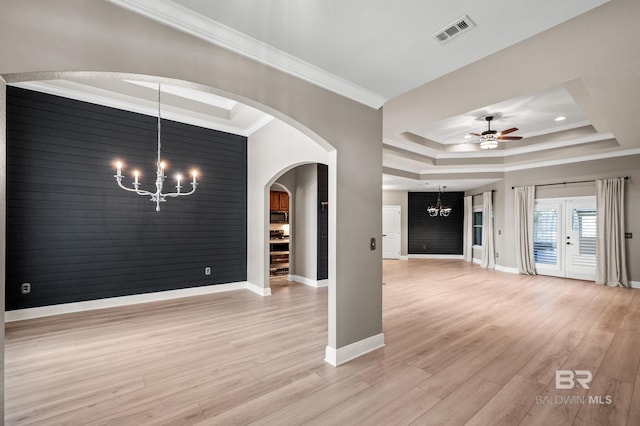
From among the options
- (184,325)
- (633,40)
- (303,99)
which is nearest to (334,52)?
(303,99)

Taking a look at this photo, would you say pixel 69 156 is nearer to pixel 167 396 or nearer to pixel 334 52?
pixel 167 396

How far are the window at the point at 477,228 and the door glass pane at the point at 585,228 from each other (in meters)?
3.22

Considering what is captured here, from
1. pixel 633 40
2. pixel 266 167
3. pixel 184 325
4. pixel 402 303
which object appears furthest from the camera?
pixel 266 167

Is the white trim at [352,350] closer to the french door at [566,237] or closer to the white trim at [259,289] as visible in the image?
the white trim at [259,289]

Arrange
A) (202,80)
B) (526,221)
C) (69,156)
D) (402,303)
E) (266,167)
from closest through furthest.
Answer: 1. (202,80)
2. (69,156)
3. (402,303)
4. (266,167)
5. (526,221)

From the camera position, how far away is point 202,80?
6.88 feet

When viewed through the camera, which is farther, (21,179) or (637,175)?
(637,175)

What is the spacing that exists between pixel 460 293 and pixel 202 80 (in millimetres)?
5822

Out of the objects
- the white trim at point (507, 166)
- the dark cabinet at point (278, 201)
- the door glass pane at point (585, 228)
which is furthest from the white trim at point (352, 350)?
the door glass pane at point (585, 228)

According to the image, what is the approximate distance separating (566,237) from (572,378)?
606 cm

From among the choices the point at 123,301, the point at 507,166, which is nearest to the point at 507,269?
the point at 507,166

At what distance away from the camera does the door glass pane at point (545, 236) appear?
289 inches

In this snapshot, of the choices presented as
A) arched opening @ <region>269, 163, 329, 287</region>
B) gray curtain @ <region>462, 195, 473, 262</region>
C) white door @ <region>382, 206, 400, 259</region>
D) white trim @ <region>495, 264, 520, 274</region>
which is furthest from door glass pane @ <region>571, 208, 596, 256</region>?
arched opening @ <region>269, 163, 329, 287</region>

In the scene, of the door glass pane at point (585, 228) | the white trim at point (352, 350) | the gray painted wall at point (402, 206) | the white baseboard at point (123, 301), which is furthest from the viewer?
the gray painted wall at point (402, 206)
